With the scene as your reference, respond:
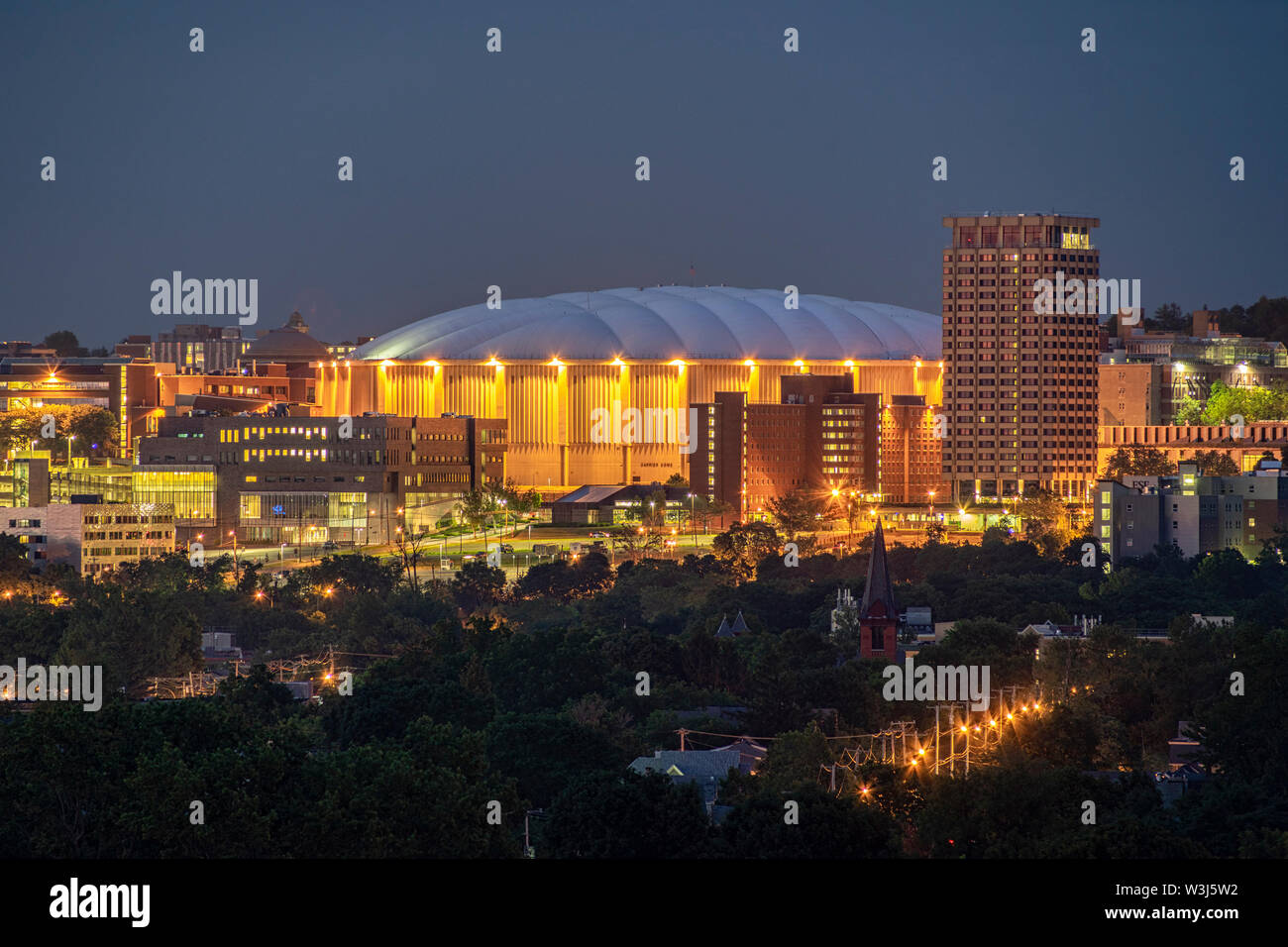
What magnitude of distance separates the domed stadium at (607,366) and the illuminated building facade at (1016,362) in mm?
8916

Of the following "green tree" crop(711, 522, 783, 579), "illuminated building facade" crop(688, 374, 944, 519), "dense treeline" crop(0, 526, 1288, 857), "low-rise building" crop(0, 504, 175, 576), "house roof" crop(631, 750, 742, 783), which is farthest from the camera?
"illuminated building facade" crop(688, 374, 944, 519)

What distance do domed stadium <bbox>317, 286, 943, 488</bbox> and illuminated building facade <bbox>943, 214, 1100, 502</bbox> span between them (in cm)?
892

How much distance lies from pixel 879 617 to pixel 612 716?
15.0 meters

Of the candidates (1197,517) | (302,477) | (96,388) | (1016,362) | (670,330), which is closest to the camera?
(1197,517)

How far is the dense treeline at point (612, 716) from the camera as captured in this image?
3597 centimetres

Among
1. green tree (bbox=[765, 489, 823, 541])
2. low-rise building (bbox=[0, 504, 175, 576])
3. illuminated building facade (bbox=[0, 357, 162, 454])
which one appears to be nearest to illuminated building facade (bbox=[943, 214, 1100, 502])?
green tree (bbox=[765, 489, 823, 541])

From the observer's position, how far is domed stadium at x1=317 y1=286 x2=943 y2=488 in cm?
14812

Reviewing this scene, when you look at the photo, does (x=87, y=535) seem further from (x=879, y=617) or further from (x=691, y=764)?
(x=691, y=764)

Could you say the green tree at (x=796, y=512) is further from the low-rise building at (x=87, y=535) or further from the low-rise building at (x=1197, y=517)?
the low-rise building at (x=87, y=535)

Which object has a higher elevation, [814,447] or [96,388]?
[96,388]

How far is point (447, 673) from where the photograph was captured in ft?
209

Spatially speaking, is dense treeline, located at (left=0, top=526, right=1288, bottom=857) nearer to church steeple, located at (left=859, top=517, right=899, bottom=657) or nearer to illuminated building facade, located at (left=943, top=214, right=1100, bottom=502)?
church steeple, located at (left=859, top=517, right=899, bottom=657)

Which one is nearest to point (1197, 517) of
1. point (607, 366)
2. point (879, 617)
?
point (879, 617)

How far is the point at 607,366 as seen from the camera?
487 ft
